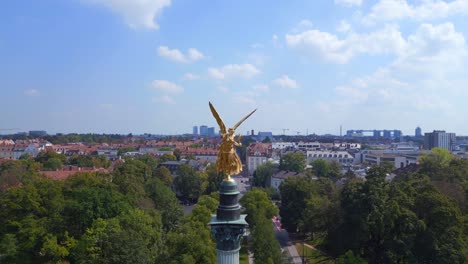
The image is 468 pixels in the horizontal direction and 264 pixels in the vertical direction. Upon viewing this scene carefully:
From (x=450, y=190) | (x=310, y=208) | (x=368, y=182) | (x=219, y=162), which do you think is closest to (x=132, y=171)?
(x=310, y=208)

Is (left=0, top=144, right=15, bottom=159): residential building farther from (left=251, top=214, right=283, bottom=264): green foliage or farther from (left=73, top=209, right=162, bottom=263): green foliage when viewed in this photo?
(left=251, top=214, right=283, bottom=264): green foliage

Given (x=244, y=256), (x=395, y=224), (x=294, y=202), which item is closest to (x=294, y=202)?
(x=294, y=202)

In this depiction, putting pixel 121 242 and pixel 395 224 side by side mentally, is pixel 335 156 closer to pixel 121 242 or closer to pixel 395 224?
pixel 395 224

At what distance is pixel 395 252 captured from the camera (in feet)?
122

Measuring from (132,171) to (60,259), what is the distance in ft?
117

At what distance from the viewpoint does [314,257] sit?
1930 inches

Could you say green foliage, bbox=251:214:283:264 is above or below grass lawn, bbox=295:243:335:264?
above

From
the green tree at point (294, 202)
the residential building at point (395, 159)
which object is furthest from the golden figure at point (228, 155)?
the residential building at point (395, 159)

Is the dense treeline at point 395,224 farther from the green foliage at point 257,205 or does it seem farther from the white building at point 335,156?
the white building at point 335,156

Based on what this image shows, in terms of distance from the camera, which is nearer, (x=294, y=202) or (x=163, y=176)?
(x=294, y=202)

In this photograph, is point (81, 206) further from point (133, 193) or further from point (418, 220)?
point (418, 220)

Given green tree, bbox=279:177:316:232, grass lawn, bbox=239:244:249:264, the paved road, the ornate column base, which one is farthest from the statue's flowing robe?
green tree, bbox=279:177:316:232

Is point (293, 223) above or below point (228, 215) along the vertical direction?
below

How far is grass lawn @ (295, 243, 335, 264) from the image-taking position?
1856 inches
